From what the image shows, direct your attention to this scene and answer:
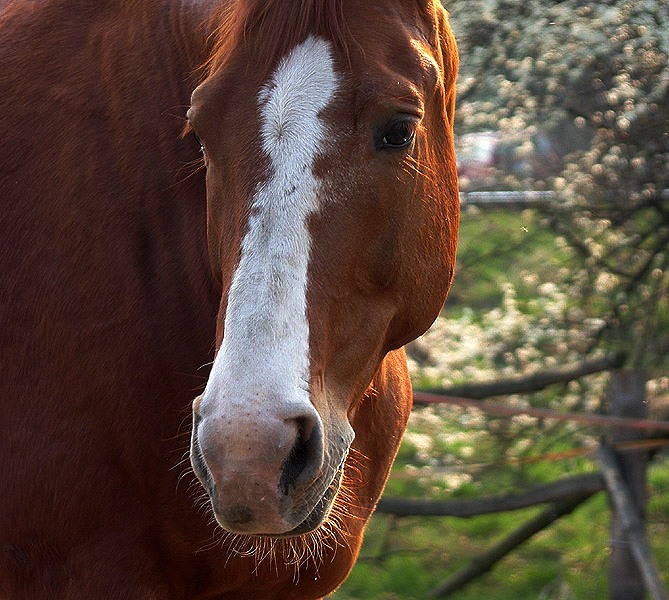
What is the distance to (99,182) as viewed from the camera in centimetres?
222

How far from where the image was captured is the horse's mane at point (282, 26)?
6.14ft

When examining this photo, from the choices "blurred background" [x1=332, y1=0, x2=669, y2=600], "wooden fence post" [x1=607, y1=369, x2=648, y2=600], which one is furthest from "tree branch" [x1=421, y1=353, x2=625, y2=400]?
"wooden fence post" [x1=607, y1=369, x2=648, y2=600]

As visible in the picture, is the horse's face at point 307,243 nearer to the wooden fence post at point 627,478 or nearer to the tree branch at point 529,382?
the wooden fence post at point 627,478

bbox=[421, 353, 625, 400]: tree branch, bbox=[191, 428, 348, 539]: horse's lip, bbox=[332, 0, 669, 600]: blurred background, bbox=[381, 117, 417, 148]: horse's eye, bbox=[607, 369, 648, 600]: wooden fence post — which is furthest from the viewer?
bbox=[421, 353, 625, 400]: tree branch

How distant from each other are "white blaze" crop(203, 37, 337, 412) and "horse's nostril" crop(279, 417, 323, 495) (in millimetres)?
60

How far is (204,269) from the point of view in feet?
7.29

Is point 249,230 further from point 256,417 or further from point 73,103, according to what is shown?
point 73,103

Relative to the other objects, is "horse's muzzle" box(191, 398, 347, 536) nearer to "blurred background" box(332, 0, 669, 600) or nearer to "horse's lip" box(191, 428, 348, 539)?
"horse's lip" box(191, 428, 348, 539)

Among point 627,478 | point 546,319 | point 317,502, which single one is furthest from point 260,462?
point 546,319

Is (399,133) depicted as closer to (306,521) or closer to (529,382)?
(306,521)

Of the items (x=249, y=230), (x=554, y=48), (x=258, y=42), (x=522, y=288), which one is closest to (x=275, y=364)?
(x=249, y=230)

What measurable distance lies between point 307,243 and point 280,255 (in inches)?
2.3

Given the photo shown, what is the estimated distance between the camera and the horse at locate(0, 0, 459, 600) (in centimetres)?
175

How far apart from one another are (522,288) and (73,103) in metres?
4.37
